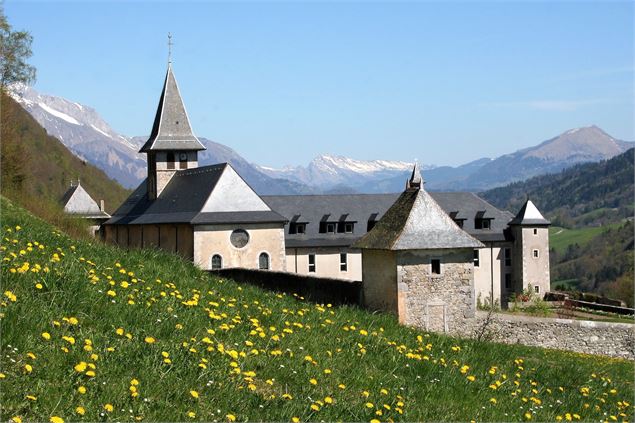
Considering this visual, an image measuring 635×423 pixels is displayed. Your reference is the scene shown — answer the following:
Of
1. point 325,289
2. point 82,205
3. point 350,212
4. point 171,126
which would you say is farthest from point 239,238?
point 325,289

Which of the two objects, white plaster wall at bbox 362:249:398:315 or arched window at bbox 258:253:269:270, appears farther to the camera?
arched window at bbox 258:253:269:270

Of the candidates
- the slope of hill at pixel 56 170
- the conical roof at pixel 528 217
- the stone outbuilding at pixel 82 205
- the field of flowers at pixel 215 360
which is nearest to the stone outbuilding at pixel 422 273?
Result: the field of flowers at pixel 215 360

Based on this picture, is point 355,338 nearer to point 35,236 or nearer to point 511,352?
point 511,352

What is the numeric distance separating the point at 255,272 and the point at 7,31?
667 inches

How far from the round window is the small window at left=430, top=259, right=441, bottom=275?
23.5 metres

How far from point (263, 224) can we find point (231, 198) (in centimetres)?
231

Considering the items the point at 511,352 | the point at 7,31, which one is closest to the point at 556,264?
the point at 7,31

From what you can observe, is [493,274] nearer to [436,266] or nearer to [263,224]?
[263,224]

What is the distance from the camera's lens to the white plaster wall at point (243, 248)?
45.5 meters

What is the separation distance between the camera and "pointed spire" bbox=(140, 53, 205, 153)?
179 feet

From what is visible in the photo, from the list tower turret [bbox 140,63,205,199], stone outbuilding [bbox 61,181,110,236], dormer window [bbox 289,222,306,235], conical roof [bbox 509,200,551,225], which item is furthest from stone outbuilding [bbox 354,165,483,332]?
stone outbuilding [bbox 61,181,110,236]

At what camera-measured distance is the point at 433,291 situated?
23.1m

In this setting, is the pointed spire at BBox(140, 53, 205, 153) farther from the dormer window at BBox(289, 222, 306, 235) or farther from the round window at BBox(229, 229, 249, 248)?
the round window at BBox(229, 229, 249, 248)

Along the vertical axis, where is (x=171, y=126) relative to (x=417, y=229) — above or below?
above
